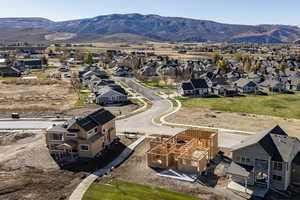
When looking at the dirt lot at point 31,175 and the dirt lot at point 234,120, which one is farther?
the dirt lot at point 234,120

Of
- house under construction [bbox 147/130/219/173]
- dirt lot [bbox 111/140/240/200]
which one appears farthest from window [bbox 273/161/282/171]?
house under construction [bbox 147/130/219/173]

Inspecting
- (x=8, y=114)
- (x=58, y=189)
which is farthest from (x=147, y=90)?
(x=58, y=189)

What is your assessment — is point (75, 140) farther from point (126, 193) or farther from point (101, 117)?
point (126, 193)

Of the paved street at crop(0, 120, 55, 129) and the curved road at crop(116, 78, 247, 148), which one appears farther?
the paved street at crop(0, 120, 55, 129)

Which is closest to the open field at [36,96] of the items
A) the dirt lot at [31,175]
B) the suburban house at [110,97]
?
the suburban house at [110,97]

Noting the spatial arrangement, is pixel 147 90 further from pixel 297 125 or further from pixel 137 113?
pixel 297 125

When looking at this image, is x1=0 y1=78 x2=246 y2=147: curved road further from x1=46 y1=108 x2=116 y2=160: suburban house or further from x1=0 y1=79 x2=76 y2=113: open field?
x1=46 y1=108 x2=116 y2=160: suburban house

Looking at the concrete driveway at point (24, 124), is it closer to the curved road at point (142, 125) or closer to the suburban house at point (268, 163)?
the curved road at point (142, 125)
